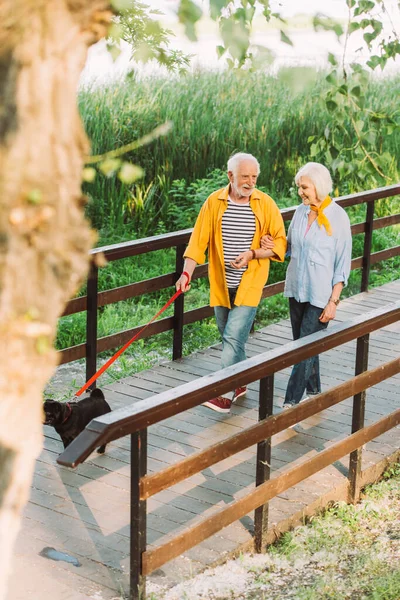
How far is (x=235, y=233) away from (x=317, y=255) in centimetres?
52

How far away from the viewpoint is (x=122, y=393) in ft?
20.5

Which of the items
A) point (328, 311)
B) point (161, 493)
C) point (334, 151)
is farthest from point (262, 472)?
point (334, 151)

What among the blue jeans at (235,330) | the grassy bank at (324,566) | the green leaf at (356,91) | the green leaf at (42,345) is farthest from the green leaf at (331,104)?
the green leaf at (42,345)

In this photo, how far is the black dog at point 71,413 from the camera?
4.91 metres

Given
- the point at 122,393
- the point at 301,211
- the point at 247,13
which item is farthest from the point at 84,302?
the point at 247,13

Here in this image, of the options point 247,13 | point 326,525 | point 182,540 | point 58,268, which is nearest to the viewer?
point 58,268

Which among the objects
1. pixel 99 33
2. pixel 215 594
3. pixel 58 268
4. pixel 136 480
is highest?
pixel 99 33

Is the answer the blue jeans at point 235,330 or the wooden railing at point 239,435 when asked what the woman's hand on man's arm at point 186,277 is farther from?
the wooden railing at point 239,435

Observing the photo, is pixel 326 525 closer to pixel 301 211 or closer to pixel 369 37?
pixel 301 211

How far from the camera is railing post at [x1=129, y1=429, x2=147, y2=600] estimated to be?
142 inches

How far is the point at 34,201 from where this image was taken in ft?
5.61

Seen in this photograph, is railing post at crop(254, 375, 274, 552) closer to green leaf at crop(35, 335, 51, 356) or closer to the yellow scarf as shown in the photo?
the yellow scarf

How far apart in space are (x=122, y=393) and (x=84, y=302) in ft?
2.05

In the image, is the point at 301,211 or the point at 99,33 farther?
the point at 301,211
